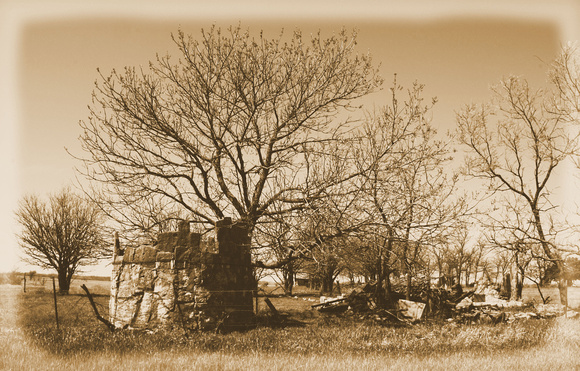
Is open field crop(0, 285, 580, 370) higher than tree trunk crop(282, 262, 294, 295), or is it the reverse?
tree trunk crop(282, 262, 294, 295)

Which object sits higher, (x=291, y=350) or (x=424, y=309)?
(x=291, y=350)

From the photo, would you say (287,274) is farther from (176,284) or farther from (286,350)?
(286,350)

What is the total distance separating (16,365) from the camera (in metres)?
6.43

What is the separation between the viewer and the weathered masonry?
1030cm

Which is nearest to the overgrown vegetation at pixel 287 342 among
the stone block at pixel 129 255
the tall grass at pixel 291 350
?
the tall grass at pixel 291 350

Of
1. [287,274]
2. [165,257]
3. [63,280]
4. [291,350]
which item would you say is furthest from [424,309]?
[63,280]

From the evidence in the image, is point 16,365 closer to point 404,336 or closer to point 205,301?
point 205,301

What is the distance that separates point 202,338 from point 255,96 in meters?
6.88

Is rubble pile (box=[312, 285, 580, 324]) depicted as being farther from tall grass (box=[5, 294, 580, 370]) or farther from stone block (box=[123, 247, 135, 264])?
stone block (box=[123, 247, 135, 264])

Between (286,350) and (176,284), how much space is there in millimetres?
3307

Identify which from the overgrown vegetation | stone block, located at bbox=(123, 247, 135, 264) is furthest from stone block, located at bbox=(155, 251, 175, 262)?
the overgrown vegetation

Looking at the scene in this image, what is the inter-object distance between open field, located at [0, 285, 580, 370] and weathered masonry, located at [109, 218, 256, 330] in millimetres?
673

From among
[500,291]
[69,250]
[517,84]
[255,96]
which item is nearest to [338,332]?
[255,96]

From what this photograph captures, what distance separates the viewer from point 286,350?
8.16 meters
